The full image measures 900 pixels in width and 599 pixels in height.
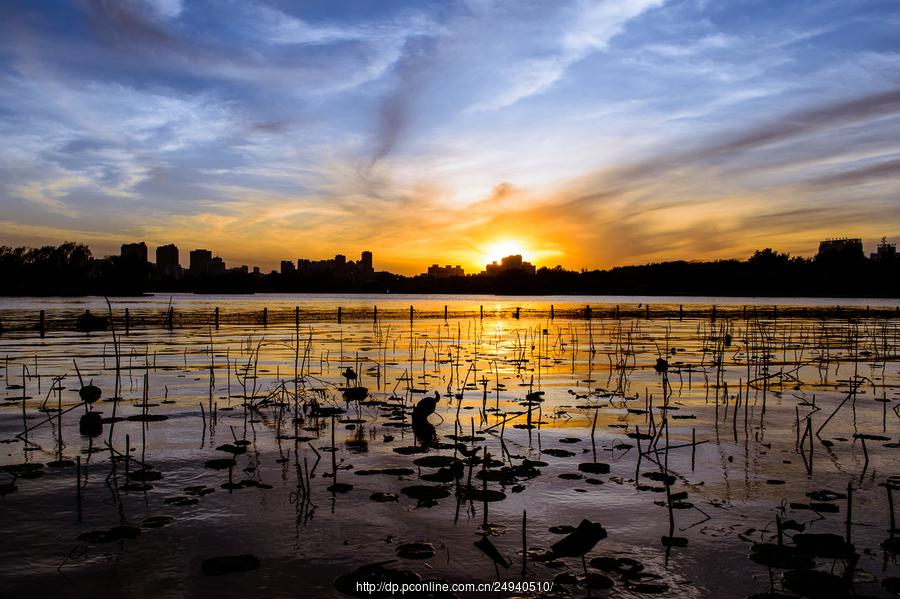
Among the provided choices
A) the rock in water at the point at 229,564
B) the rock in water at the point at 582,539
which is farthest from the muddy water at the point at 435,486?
the rock in water at the point at 582,539

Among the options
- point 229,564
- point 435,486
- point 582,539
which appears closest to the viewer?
point 582,539

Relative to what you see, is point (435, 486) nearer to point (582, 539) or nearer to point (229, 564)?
point (229, 564)

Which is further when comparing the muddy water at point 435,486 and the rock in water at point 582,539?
the muddy water at point 435,486

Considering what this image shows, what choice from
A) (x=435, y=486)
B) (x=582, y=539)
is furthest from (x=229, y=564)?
(x=582, y=539)

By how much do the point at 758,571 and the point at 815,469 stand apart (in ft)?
12.9

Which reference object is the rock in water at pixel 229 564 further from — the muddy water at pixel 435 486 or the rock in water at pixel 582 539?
the rock in water at pixel 582 539

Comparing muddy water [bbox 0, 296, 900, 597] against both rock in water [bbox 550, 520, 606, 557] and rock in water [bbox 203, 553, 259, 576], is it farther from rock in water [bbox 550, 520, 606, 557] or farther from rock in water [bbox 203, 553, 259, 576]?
rock in water [bbox 550, 520, 606, 557]

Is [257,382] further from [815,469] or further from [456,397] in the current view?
[815,469]

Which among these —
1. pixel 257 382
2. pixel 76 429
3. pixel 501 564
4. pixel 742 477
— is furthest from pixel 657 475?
pixel 257 382

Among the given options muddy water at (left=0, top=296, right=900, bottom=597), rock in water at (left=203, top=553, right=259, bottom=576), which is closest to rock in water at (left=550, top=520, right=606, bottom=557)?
muddy water at (left=0, top=296, right=900, bottom=597)

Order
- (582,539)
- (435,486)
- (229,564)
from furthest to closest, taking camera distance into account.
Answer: (435,486), (229,564), (582,539)

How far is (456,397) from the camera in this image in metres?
14.2

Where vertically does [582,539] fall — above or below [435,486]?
above

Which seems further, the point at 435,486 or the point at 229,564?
the point at 435,486
